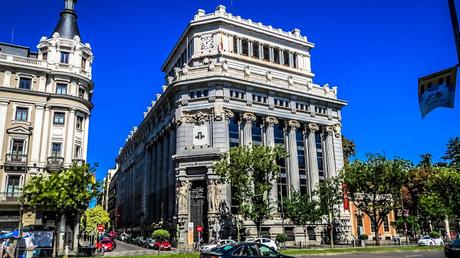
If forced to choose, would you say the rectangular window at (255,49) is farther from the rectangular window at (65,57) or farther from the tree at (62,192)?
the tree at (62,192)

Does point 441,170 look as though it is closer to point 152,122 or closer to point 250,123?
point 250,123

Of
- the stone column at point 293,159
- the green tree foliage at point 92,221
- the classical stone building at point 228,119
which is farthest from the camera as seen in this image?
the stone column at point 293,159

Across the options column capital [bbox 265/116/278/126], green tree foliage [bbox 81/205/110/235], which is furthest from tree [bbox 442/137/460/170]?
green tree foliage [bbox 81/205/110/235]

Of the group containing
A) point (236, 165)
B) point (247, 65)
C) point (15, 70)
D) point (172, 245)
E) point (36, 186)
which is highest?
point (247, 65)

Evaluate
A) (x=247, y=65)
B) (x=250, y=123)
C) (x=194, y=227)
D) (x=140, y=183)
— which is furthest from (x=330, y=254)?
(x=140, y=183)

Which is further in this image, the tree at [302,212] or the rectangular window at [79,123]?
the tree at [302,212]

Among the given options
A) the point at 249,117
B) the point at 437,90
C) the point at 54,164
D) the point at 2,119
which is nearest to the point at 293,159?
the point at 249,117

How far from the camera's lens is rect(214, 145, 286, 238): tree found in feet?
152

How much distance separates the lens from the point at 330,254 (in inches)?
1298

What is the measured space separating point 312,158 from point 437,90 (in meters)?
56.1

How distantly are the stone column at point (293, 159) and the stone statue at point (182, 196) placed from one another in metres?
15.7

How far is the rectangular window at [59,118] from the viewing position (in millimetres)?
46559

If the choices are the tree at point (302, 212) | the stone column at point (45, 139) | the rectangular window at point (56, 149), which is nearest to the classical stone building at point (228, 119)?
the tree at point (302, 212)

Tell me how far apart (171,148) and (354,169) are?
26.9 m
